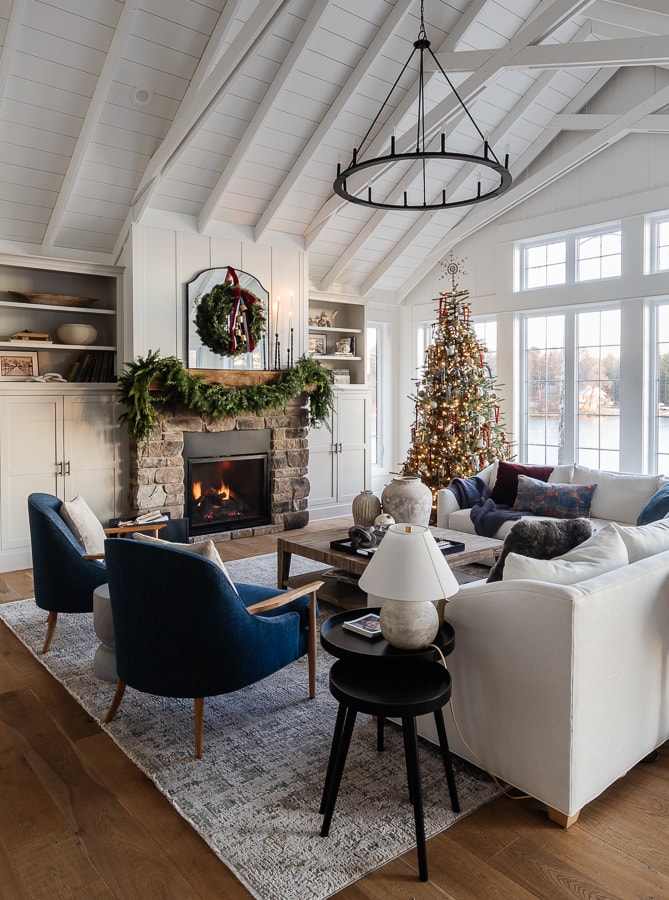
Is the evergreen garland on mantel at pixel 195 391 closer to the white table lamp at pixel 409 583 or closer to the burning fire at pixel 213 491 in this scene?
the burning fire at pixel 213 491

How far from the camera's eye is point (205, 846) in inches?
84.0

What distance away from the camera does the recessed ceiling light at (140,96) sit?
4.96m

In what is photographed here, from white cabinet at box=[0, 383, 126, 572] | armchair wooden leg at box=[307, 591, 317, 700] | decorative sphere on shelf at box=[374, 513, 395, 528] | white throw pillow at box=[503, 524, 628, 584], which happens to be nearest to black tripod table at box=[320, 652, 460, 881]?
white throw pillow at box=[503, 524, 628, 584]

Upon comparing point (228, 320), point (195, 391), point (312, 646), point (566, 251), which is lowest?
→ point (312, 646)

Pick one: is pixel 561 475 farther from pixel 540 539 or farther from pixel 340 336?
pixel 340 336

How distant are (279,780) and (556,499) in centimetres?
357

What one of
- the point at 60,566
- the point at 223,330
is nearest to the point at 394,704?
the point at 60,566

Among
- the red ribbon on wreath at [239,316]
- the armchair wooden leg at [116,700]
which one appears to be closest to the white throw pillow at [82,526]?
the armchair wooden leg at [116,700]

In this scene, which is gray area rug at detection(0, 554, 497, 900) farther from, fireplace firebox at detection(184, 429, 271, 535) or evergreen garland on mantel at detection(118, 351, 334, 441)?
fireplace firebox at detection(184, 429, 271, 535)

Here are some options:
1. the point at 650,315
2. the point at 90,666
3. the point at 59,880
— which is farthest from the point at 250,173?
the point at 59,880

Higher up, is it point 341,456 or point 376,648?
point 341,456

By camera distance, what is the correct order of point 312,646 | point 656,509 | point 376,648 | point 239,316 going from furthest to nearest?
point 239,316 < point 656,509 < point 312,646 < point 376,648

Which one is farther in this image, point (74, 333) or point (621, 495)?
point (74, 333)

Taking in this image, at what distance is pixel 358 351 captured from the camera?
8.20m
